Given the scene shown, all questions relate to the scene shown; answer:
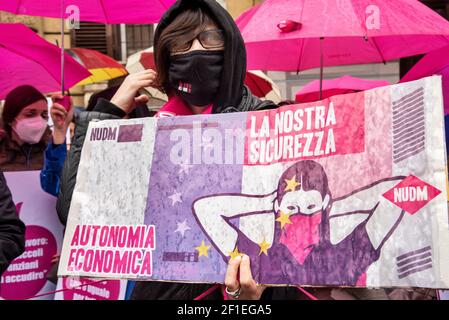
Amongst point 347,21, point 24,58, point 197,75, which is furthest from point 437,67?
point 24,58

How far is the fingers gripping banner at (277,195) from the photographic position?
1.78 m

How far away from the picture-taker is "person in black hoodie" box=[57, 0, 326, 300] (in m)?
2.36

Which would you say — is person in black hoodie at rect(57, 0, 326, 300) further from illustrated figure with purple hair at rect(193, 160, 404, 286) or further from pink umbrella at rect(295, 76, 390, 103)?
pink umbrella at rect(295, 76, 390, 103)

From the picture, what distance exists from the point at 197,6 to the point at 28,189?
209 cm

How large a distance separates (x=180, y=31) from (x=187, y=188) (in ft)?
1.85

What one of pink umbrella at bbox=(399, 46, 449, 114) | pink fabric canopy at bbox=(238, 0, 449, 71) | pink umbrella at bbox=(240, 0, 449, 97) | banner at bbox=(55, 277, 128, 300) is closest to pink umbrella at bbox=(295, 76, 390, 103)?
pink fabric canopy at bbox=(238, 0, 449, 71)

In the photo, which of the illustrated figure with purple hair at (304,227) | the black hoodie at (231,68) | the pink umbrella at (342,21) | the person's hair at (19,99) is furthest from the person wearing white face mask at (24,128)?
the illustrated figure with purple hair at (304,227)

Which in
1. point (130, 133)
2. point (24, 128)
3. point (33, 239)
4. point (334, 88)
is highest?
point (334, 88)

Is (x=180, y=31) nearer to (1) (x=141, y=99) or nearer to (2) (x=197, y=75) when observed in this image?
(2) (x=197, y=75)

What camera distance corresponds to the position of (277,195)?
1993mm

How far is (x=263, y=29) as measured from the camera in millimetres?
4301

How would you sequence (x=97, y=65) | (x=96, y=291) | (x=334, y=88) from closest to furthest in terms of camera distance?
Result: (x=96, y=291)
(x=334, y=88)
(x=97, y=65)

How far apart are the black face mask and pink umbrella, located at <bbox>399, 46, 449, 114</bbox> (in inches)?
89.5

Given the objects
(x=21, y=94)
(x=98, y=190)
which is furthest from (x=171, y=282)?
(x=21, y=94)
